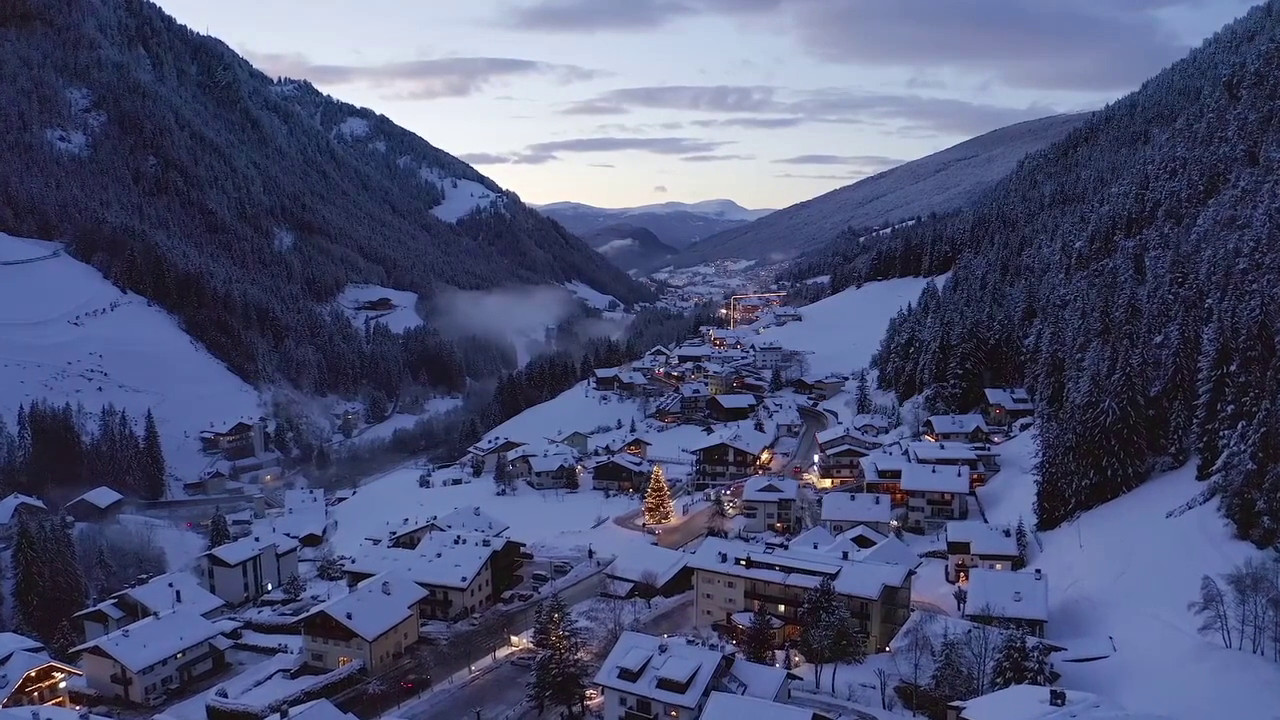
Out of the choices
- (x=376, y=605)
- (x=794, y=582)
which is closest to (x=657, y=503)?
(x=794, y=582)

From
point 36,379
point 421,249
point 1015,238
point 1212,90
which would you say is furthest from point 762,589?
point 421,249

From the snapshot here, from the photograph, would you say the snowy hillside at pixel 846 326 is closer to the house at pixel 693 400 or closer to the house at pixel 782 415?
the house at pixel 782 415

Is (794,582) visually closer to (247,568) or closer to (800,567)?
(800,567)

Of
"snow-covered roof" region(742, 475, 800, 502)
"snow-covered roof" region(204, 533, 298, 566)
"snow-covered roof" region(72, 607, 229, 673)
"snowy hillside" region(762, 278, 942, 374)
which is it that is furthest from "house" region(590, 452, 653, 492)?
"snowy hillside" region(762, 278, 942, 374)

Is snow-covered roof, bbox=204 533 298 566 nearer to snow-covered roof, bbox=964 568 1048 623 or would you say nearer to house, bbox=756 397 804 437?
snow-covered roof, bbox=964 568 1048 623

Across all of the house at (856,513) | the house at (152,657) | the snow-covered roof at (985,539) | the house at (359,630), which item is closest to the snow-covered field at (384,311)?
the house at (152,657)

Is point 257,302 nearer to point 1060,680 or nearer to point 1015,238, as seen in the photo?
point 1015,238
